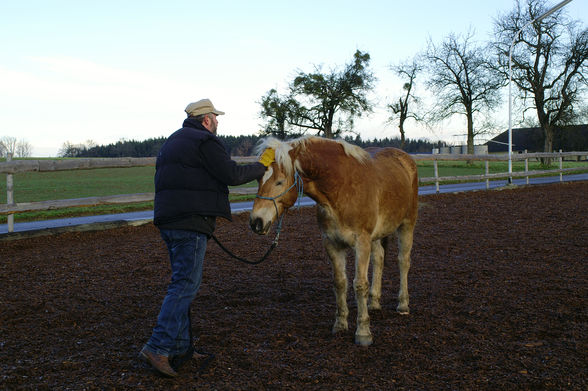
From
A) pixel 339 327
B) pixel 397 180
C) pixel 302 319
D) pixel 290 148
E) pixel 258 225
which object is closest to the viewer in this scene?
pixel 258 225

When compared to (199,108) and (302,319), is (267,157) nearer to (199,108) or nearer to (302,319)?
(199,108)

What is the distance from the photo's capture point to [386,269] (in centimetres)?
696

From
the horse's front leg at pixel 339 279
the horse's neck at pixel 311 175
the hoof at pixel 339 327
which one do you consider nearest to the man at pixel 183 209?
the horse's neck at pixel 311 175

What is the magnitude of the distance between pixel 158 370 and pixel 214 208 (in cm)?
128

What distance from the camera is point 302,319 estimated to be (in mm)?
4750

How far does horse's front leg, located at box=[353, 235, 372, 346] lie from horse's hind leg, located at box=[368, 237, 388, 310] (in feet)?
2.77

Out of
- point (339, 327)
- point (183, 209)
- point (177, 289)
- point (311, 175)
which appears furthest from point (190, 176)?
point (339, 327)

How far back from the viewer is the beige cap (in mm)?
3682

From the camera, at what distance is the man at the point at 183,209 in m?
3.47

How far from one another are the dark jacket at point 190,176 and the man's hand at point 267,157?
0.27m

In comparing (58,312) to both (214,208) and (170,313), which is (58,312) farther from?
(214,208)

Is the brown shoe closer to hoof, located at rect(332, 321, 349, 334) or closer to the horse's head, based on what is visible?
the horse's head

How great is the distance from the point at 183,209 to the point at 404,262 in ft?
9.34

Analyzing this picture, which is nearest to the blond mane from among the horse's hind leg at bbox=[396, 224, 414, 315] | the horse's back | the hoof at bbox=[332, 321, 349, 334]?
the horse's back
